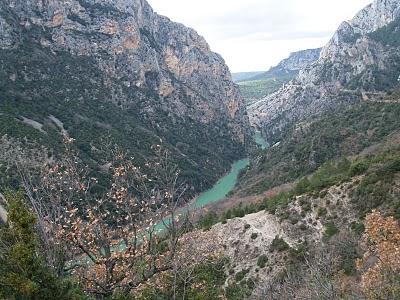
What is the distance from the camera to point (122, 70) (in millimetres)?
142375

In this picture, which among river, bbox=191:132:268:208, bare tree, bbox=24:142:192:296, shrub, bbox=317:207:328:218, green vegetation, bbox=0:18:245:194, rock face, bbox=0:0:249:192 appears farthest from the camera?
rock face, bbox=0:0:249:192

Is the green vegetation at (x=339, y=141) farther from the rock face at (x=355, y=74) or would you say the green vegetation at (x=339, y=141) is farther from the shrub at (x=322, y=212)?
the rock face at (x=355, y=74)

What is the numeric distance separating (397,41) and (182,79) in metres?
86.0

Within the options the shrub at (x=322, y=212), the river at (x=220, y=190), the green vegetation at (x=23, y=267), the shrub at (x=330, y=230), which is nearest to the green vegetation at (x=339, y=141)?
the river at (x=220, y=190)

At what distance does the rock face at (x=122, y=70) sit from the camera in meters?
111

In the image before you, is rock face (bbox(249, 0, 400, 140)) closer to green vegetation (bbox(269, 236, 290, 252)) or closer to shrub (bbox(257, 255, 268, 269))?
green vegetation (bbox(269, 236, 290, 252))

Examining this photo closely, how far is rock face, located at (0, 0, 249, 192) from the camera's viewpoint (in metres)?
111

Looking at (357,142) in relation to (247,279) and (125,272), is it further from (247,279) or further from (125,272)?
(125,272)

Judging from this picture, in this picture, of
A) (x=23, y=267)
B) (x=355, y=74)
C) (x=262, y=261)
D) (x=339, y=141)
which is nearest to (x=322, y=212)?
(x=262, y=261)

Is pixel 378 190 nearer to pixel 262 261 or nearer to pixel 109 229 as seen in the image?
pixel 262 261

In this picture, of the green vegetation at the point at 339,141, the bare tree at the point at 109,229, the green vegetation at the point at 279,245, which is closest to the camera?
the bare tree at the point at 109,229

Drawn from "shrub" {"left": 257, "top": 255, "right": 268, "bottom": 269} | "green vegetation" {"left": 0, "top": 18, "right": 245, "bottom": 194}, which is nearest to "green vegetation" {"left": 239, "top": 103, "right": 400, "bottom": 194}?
"green vegetation" {"left": 0, "top": 18, "right": 245, "bottom": 194}

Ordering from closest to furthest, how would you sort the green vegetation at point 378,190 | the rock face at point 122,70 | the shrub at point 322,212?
the green vegetation at point 378,190, the shrub at point 322,212, the rock face at point 122,70

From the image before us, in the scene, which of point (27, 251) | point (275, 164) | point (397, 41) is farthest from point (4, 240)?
point (397, 41)
